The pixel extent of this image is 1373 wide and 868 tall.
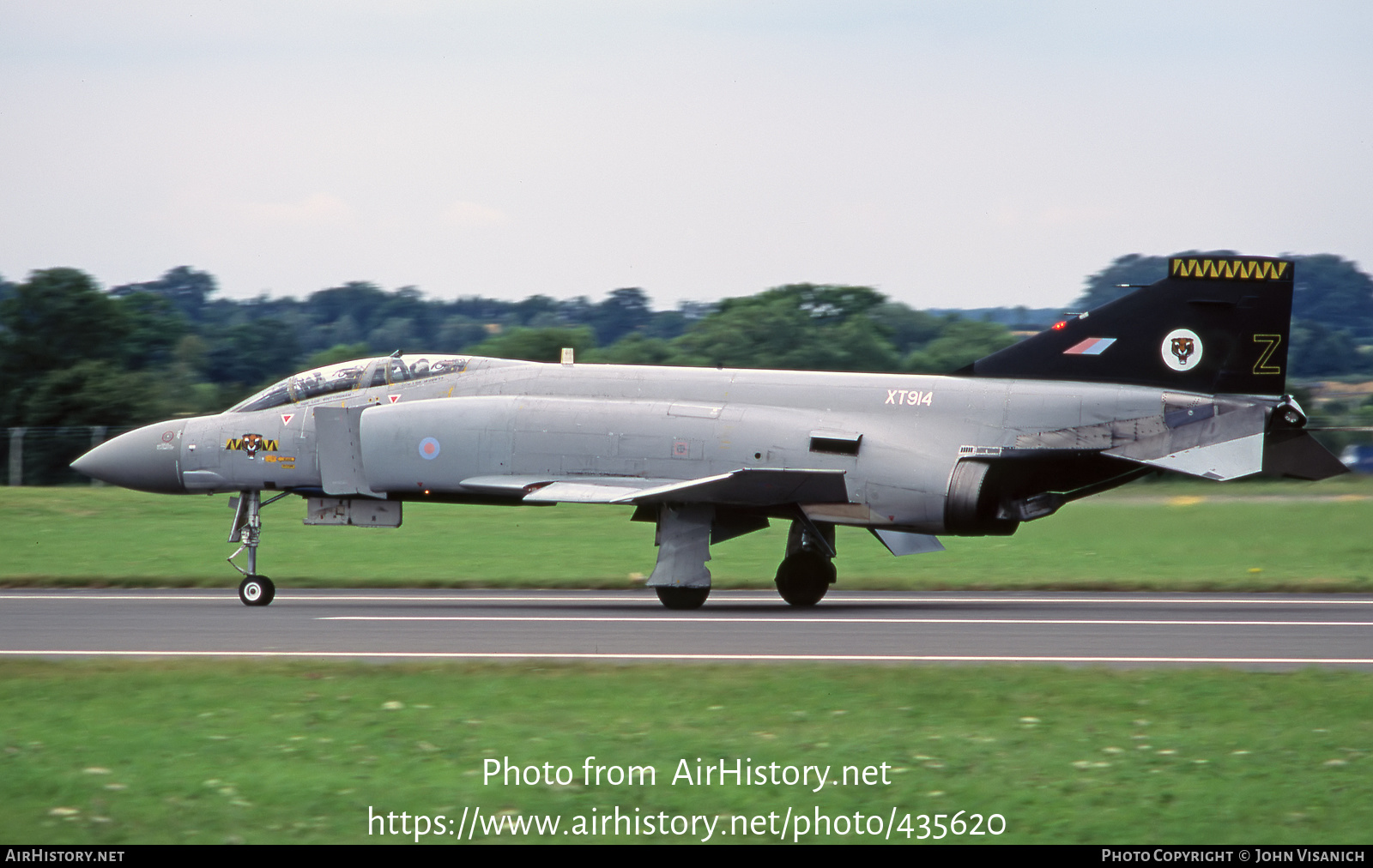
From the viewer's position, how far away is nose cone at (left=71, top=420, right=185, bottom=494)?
19812mm

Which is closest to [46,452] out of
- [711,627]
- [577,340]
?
[577,340]

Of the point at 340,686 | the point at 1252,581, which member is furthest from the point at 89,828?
the point at 1252,581

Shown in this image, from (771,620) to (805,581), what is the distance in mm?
1893

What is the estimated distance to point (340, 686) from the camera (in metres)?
11.2

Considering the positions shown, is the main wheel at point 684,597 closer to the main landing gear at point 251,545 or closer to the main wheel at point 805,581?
the main wheel at point 805,581

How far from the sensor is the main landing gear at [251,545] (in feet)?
60.4

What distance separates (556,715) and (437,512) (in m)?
21.6

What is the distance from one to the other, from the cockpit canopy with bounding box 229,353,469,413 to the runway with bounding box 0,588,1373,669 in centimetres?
272

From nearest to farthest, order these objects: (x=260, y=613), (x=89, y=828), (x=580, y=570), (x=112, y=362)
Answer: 1. (x=89, y=828)
2. (x=260, y=613)
3. (x=580, y=570)
4. (x=112, y=362)

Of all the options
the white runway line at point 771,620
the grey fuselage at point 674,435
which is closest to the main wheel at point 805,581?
the grey fuselage at point 674,435

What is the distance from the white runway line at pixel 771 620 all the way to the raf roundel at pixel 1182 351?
3.34 m

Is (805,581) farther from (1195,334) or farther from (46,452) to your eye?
(46,452)

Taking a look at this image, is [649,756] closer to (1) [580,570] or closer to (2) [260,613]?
(2) [260,613]

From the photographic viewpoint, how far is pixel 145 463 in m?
19.8
